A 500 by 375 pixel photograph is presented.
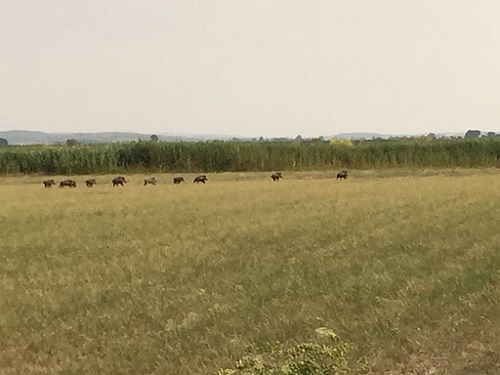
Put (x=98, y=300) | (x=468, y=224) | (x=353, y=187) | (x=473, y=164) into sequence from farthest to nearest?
(x=473, y=164) → (x=353, y=187) → (x=468, y=224) → (x=98, y=300)

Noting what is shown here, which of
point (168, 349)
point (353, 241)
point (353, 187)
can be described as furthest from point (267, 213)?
point (168, 349)

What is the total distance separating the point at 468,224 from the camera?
15.4 metres

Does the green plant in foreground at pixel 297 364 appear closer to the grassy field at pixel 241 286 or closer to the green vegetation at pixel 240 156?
the grassy field at pixel 241 286

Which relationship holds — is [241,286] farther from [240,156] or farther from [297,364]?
[240,156]

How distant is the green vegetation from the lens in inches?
1770

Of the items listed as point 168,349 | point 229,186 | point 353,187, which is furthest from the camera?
point 229,186

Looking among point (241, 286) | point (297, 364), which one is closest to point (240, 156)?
point (241, 286)

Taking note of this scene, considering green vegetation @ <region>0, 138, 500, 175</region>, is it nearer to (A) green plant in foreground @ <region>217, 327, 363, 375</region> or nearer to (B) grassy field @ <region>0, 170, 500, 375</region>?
(B) grassy field @ <region>0, 170, 500, 375</region>

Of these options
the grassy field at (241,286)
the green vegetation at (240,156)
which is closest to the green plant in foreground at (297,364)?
the grassy field at (241,286)

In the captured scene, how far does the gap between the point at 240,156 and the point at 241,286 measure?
35.9 metres

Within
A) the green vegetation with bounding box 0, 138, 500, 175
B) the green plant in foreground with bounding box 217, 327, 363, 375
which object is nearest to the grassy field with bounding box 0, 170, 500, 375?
the green plant in foreground with bounding box 217, 327, 363, 375

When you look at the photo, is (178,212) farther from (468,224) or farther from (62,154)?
(62,154)

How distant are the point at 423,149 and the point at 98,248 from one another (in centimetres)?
3514

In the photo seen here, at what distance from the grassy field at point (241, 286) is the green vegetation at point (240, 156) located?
25.9m
